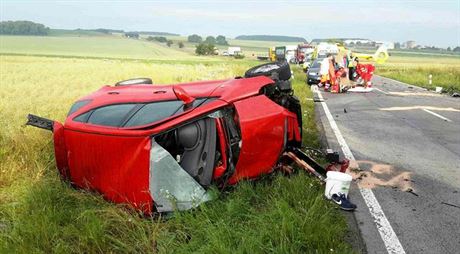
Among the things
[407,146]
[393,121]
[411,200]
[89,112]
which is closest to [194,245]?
[89,112]

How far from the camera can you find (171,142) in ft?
15.9

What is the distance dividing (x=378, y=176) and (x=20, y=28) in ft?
487

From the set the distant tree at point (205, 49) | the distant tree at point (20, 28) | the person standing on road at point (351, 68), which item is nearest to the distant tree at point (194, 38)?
the distant tree at point (20, 28)

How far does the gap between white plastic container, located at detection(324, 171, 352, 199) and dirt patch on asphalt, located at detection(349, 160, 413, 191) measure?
0.89 metres

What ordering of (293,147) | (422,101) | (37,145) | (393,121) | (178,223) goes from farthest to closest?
(422,101), (393,121), (37,145), (293,147), (178,223)

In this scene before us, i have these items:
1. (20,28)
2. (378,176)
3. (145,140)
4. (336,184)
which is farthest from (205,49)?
(145,140)

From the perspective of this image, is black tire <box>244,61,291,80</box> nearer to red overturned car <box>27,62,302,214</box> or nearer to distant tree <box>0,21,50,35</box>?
red overturned car <box>27,62,302,214</box>

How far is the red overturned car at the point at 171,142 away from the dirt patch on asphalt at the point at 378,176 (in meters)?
1.31

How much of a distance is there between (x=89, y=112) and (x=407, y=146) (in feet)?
18.0

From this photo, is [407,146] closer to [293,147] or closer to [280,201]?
[293,147]

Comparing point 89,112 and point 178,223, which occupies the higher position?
point 89,112

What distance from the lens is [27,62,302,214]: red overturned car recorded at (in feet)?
14.5

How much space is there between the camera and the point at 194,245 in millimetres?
3826

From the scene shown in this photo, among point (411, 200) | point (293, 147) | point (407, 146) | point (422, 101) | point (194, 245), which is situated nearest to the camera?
point (194, 245)
